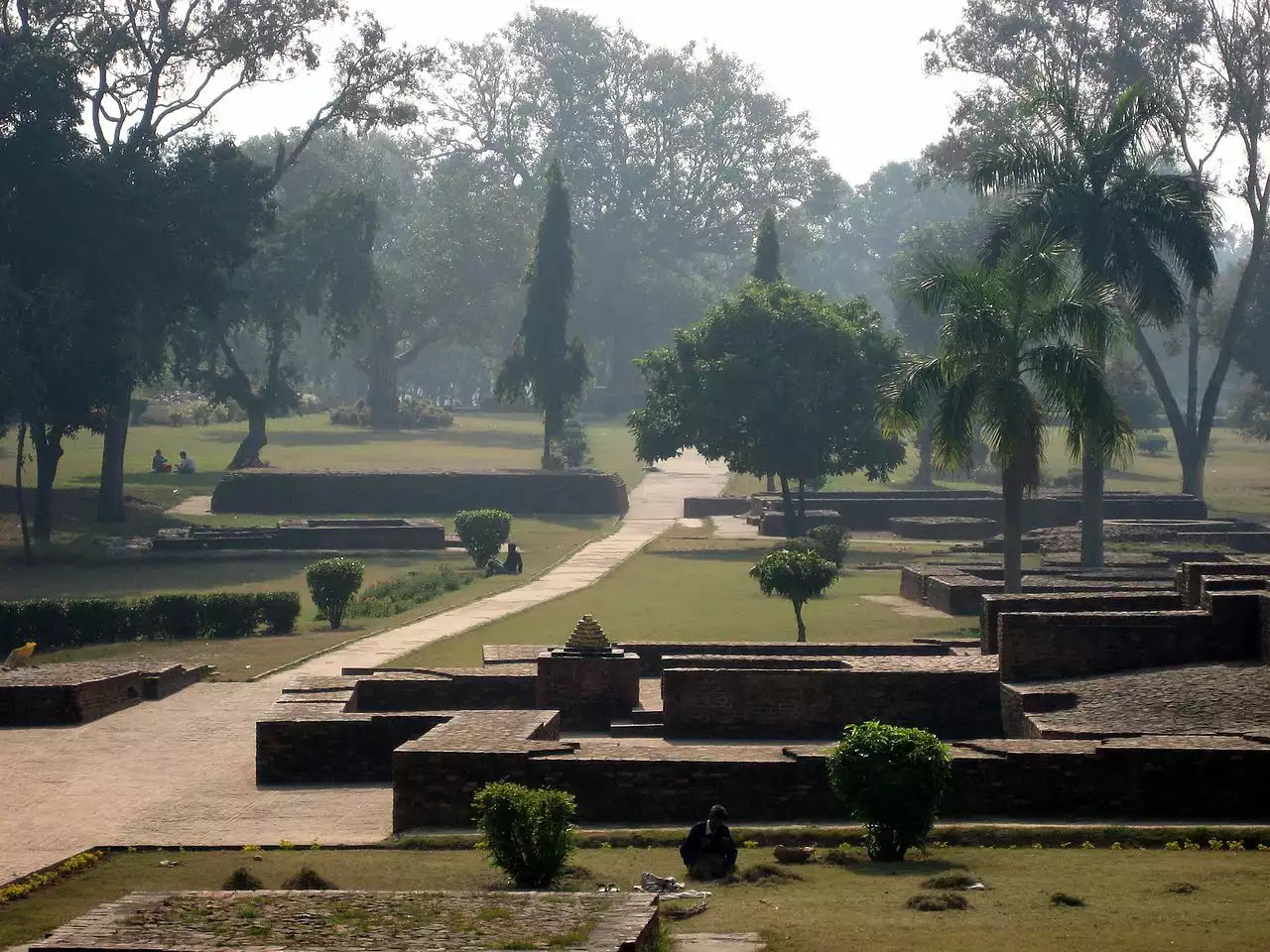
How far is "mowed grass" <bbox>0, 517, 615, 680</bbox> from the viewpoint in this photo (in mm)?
23109

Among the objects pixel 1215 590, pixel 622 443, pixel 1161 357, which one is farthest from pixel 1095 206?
pixel 1161 357

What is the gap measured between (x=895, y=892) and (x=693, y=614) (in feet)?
51.1

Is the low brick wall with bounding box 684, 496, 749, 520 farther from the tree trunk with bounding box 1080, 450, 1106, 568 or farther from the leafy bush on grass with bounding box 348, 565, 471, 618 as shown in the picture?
the tree trunk with bounding box 1080, 450, 1106, 568

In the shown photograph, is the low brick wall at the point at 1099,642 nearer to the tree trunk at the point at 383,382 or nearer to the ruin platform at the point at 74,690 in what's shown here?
the ruin platform at the point at 74,690

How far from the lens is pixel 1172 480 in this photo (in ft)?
187

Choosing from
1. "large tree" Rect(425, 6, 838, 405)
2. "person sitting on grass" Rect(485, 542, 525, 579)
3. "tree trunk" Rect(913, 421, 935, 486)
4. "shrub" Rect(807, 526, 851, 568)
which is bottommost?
"person sitting on grass" Rect(485, 542, 525, 579)

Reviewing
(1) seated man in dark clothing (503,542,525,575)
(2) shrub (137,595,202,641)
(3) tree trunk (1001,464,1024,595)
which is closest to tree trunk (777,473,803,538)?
(1) seated man in dark clothing (503,542,525,575)

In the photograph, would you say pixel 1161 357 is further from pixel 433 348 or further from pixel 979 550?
pixel 979 550

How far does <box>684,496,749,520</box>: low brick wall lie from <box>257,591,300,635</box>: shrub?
2262cm

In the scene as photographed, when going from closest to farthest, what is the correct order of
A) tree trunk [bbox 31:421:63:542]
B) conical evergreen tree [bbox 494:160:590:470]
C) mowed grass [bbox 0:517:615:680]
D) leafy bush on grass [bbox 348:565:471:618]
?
mowed grass [bbox 0:517:615:680] → leafy bush on grass [bbox 348:565:471:618] → tree trunk [bbox 31:421:63:542] → conical evergreen tree [bbox 494:160:590:470]

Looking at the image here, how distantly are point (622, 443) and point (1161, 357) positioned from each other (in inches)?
1898

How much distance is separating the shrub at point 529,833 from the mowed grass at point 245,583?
455 inches

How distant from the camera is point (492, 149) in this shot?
310ft

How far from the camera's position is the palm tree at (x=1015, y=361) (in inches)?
917
